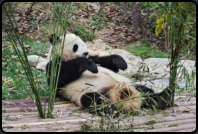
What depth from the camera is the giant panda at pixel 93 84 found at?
2.45 m

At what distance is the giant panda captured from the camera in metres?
2.45

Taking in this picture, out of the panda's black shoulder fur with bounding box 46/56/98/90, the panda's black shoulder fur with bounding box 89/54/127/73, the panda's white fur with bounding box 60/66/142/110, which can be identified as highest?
the panda's black shoulder fur with bounding box 89/54/127/73

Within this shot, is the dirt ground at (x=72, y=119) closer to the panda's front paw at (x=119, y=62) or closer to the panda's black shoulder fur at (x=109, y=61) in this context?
the panda's front paw at (x=119, y=62)

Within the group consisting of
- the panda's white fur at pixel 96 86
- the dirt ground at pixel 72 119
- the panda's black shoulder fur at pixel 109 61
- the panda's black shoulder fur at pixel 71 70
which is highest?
the panda's black shoulder fur at pixel 109 61

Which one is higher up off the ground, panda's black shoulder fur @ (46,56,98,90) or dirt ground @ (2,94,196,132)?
panda's black shoulder fur @ (46,56,98,90)

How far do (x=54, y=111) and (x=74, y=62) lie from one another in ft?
2.36

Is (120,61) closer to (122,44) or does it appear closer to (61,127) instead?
(61,127)

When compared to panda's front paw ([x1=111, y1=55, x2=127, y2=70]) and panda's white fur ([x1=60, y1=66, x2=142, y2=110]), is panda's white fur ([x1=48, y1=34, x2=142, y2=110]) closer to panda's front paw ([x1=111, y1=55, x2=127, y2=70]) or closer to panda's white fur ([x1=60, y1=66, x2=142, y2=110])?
panda's white fur ([x1=60, y1=66, x2=142, y2=110])

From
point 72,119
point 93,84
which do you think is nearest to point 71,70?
point 93,84

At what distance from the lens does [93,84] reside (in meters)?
2.77

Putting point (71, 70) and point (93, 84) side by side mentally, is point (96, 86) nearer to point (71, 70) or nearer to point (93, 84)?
point (93, 84)

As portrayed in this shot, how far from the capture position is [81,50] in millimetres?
3072

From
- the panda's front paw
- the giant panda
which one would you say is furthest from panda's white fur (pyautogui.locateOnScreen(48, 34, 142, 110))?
the panda's front paw

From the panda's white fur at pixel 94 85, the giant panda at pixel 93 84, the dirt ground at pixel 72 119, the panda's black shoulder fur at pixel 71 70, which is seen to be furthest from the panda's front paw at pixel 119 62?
the dirt ground at pixel 72 119
